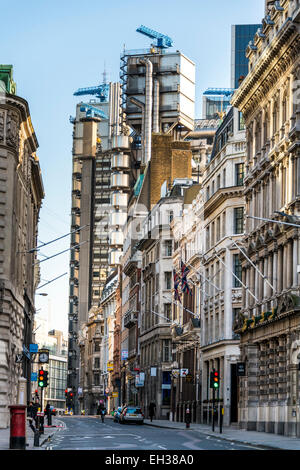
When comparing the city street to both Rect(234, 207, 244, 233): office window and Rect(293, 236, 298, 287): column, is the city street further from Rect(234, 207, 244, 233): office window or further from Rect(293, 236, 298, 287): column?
Rect(234, 207, 244, 233): office window

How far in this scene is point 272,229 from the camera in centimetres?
6197

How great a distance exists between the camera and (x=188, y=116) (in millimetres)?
180375

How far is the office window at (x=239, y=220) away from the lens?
256ft

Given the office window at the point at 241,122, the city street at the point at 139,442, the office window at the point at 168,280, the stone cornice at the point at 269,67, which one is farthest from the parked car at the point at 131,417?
the city street at the point at 139,442

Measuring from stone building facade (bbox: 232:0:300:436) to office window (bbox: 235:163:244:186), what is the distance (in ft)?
21.0

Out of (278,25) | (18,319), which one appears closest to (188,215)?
(18,319)

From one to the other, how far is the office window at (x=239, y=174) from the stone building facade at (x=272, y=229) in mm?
6413

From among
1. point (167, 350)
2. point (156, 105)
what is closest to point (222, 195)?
point (167, 350)

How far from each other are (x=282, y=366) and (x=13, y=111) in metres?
22.3

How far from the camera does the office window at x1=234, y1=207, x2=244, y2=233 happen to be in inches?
3071

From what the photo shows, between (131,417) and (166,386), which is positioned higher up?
(166,386)

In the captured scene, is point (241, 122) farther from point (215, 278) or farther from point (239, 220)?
point (215, 278)

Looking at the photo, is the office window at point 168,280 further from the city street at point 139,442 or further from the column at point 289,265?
the city street at point 139,442

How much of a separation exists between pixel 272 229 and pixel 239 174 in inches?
661
